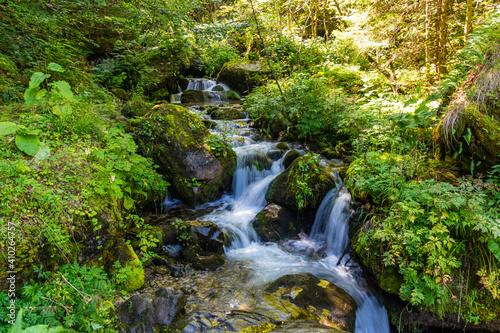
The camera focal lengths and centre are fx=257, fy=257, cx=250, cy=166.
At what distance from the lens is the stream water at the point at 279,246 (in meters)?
4.17

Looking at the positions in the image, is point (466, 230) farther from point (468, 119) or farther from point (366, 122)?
point (366, 122)

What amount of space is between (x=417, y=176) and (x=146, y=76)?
9.40 meters

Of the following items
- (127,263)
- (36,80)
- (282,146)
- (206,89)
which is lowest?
(127,263)

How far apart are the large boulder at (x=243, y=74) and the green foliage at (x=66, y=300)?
38.8 ft

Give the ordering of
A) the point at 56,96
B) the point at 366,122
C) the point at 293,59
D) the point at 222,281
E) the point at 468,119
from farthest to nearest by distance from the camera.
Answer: the point at 293,59
the point at 366,122
the point at 222,281
the point at 468,119
the point at 56,96

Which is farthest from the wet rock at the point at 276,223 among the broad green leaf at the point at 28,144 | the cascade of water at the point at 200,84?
the cascade of water at the point at 200,84

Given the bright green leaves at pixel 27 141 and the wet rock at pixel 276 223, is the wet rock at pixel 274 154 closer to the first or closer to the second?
the wet rock at pixel 276 223

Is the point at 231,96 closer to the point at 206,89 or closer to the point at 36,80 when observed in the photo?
the point at 206,89

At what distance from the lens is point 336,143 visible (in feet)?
26.0

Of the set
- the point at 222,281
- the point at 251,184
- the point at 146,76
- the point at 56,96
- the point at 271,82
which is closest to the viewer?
the point at 56,96

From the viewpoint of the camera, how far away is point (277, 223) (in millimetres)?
5867

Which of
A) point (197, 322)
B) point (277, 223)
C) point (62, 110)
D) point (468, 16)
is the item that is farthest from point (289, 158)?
point (468, 16)

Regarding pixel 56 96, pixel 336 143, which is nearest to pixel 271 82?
pixel 336 143

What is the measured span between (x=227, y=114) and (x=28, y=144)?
7921 millimetres
